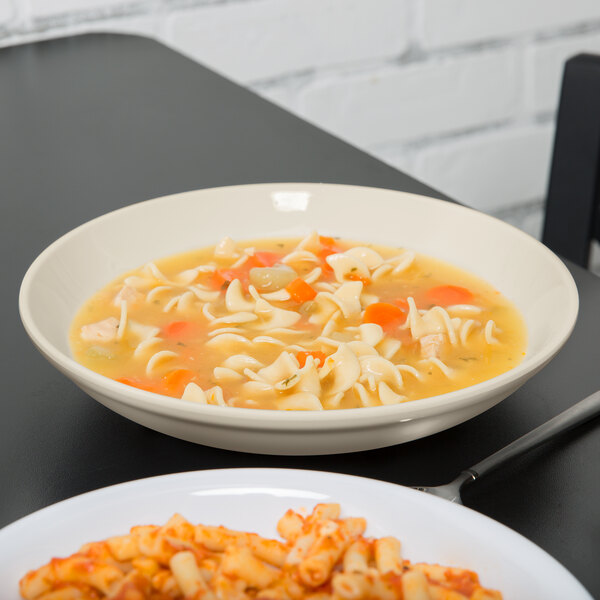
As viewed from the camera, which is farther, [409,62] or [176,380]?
[409,62]

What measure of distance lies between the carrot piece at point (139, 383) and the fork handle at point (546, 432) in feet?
1.07

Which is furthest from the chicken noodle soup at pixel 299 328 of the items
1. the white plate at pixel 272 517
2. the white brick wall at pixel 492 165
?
the white brick wall at pixel 492 165

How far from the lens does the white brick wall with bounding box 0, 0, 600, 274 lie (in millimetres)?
2959

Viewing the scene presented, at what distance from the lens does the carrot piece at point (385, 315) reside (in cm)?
110

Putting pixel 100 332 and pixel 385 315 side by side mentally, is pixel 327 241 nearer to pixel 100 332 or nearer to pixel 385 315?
pixel 385 315

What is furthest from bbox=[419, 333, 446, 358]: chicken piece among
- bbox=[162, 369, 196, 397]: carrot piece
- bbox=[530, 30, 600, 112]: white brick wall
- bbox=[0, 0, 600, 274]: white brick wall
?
bbox=[530, 30, 600, 112]: white brick wall

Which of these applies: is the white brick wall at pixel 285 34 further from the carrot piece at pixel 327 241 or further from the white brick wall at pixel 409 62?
the carrot piece at pixel 327 241

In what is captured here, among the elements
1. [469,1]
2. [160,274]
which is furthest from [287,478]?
[469,1]

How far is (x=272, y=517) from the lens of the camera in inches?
28.5

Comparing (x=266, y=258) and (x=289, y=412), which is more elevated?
(x=289, y=412)

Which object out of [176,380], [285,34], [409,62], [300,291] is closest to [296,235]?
[300,291]

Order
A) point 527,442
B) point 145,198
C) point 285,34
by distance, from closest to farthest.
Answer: point 527,442, point 145,198, point 285,34

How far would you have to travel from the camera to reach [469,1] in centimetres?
339

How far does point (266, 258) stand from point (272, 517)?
0.61 metres
